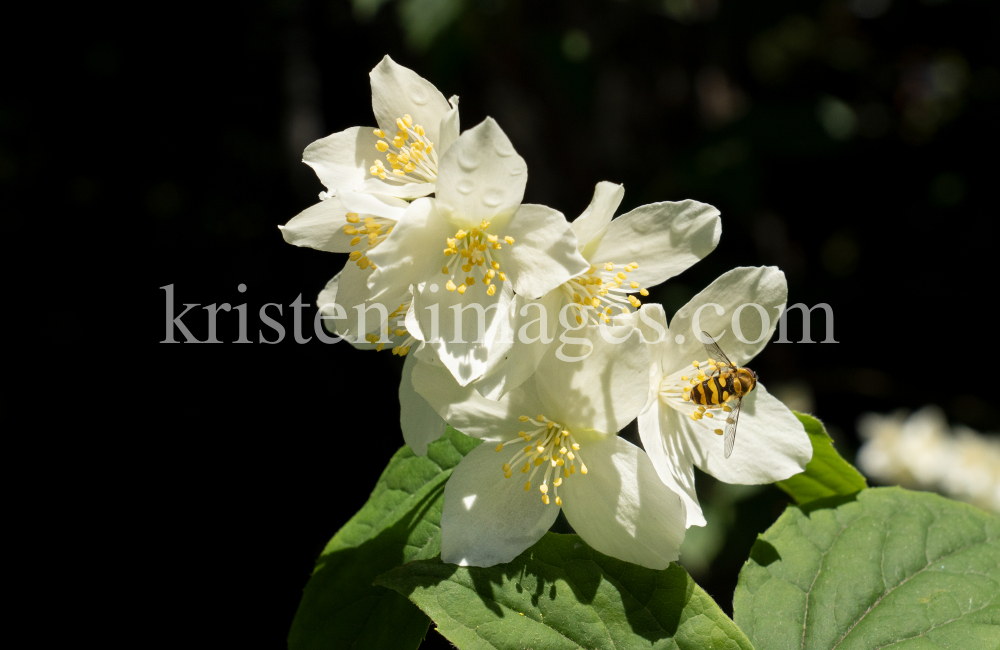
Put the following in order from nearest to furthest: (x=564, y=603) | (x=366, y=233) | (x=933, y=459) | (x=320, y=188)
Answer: (x=564, y=603), (x=366, y=233), (x=933, y=459), (x=320, y=188)

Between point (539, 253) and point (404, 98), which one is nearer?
point (539, 253)

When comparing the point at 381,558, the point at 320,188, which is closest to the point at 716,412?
the point at 381,558

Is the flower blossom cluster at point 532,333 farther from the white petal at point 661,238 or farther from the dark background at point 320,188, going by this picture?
the dark background at point 320,188

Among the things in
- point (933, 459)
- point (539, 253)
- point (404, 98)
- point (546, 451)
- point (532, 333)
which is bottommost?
point (933, 459)

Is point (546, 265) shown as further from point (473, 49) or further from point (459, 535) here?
point (473, 49)

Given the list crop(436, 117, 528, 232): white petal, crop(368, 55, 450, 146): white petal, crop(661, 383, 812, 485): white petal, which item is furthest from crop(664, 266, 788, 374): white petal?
crop(368, 55, 450, 146): white petal

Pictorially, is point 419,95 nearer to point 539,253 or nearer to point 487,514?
point 539,253
